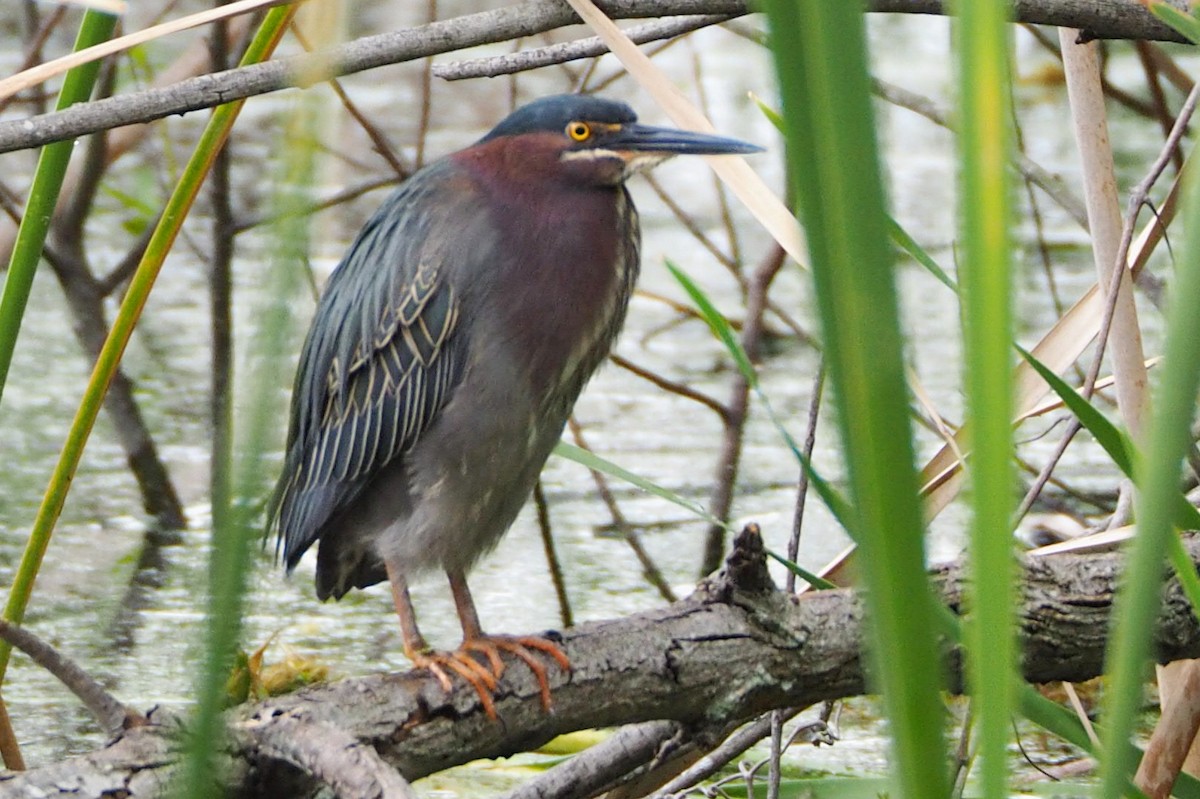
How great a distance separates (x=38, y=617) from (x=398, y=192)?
42.4 inches

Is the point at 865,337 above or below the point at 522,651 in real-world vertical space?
above

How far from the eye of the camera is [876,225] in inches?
19.2

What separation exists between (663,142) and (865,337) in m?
1.39

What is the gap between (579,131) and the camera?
1.90 metres

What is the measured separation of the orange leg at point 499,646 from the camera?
1607mm

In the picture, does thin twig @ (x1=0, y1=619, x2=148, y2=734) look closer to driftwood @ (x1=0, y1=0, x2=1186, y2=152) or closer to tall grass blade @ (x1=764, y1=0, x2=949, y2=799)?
driftwood @ (x1=0, y1=0, x2=1186, y2=152)

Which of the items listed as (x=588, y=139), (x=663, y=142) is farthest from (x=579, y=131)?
(x=663, y=142)

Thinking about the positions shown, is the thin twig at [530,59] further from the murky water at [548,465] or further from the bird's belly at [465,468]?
the bird's belly at [465,468]

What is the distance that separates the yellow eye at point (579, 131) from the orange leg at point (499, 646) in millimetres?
601

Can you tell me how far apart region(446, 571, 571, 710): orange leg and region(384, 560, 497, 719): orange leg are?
0.08ft

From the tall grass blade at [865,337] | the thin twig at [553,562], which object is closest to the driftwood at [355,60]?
the tall grass blade at [865,337]

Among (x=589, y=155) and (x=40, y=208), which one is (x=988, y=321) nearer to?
(x=40, y=208)

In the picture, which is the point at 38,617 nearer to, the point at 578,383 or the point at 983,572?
the point at 578,383

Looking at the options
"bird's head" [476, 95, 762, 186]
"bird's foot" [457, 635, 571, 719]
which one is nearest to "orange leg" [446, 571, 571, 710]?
"bird's foot" [457, 635, 571, 719]
